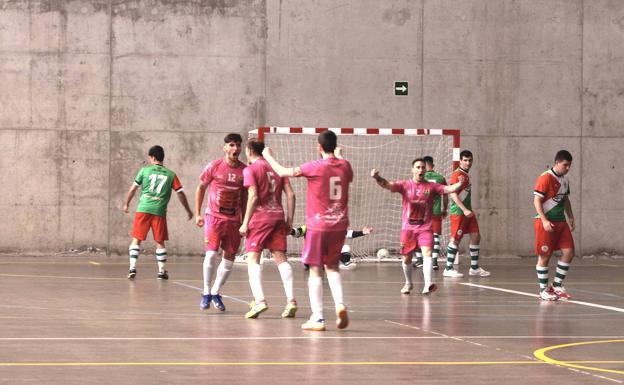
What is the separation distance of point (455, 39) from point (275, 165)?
15503mm

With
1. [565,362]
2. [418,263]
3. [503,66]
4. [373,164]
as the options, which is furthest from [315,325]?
[503,66]

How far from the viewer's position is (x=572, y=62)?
28.2 meters

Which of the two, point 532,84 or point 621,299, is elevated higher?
point 532,84

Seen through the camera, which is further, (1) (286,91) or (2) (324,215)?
(1) (286,91)

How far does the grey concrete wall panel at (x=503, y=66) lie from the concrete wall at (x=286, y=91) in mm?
33

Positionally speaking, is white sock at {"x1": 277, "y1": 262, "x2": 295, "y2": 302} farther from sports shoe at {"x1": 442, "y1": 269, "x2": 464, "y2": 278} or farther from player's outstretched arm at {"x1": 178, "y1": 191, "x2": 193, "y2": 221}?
sports shoe at {"x1": 442, "y1": 269, "x2": 464, "y2": 278}

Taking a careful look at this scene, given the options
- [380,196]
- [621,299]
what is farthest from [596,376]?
[380,196]

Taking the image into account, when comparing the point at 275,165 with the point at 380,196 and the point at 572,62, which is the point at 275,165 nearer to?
the point at 380,196

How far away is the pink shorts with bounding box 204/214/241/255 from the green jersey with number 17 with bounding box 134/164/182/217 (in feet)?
18.2

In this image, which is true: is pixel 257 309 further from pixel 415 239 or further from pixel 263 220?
pixel 415 239

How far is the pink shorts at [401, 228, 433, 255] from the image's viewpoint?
18.0m

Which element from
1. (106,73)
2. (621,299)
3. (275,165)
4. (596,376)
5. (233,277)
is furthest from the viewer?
(106,73)

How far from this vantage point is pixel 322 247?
12.9m

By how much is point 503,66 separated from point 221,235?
14665mm
